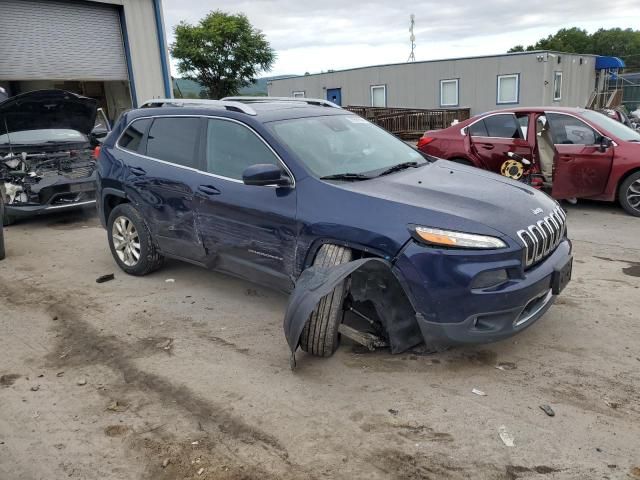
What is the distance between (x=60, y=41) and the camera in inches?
531

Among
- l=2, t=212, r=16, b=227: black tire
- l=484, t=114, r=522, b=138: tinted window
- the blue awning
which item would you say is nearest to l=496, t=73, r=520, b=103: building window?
the blue awning

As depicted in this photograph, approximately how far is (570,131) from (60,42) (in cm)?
1223

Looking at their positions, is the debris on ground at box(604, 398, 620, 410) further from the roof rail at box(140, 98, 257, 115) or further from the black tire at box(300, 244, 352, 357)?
the roof rail at box(140, 98, 257, 115)

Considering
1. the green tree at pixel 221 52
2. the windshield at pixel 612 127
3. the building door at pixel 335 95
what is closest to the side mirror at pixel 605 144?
the windshield at pixel 612 127

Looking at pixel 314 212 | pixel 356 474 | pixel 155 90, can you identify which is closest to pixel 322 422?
pixel 356 474

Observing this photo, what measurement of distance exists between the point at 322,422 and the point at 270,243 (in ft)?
4.81

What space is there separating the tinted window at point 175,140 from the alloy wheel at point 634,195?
6207 mm

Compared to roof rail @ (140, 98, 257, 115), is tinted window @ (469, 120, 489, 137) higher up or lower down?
lower down

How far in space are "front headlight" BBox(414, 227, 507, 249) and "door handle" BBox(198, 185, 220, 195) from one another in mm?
1893

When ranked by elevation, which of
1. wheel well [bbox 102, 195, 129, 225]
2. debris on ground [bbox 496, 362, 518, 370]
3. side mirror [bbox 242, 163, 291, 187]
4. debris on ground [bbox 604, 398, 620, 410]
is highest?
side mirror [bbox 242, 163, 291, 187]

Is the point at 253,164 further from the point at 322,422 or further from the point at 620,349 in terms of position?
the point at 620,349

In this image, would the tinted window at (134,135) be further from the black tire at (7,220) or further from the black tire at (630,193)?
the black tire at (630,193)

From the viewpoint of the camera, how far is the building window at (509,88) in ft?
71.7

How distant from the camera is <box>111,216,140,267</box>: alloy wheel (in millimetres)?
5422
